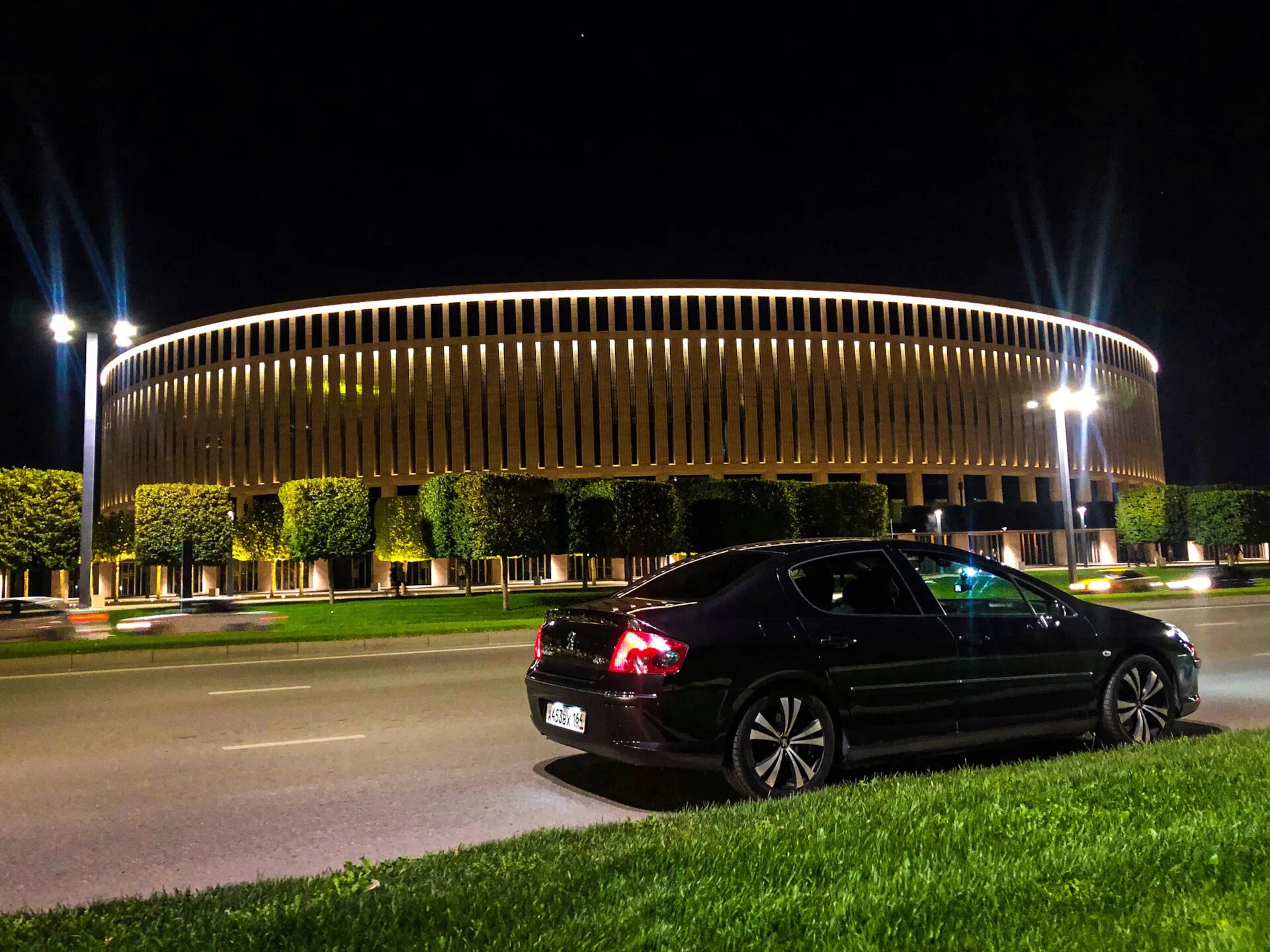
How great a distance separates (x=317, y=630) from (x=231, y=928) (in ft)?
57.0

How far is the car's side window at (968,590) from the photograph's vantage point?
21.2ft

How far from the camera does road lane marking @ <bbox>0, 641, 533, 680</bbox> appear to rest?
13883 millimetres

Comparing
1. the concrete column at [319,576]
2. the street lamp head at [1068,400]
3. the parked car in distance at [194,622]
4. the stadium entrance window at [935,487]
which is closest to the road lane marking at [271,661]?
the parked car in distance at [194,622]

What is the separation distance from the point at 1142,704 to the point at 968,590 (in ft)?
4.97

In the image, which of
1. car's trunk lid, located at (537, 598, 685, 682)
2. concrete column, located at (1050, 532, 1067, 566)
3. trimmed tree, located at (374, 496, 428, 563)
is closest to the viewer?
car's trunk lid, located at (537, 598, 685, 682)

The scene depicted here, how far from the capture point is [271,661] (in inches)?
607

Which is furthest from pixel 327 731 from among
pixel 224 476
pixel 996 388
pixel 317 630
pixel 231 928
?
pixel 996 388

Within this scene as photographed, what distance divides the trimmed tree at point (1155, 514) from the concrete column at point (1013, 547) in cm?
1226

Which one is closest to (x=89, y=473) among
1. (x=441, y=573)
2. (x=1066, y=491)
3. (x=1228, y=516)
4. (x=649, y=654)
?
(x=649, y=654)

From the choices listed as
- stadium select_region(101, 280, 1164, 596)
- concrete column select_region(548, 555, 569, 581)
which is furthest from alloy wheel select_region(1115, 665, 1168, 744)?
stadium select_region(101, 280, 1164, 596)

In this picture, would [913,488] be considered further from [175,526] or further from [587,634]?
[587,634]

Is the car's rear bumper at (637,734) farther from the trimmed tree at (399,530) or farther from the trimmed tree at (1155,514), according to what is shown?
the trimmed tree at (1155,514)

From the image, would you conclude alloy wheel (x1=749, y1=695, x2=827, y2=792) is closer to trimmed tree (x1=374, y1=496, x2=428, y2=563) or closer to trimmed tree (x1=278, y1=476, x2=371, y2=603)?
trimmed tree (x1=278, y1=476, x2=371, y2=603)

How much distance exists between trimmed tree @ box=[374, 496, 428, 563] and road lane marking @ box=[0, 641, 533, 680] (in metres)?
24.9
